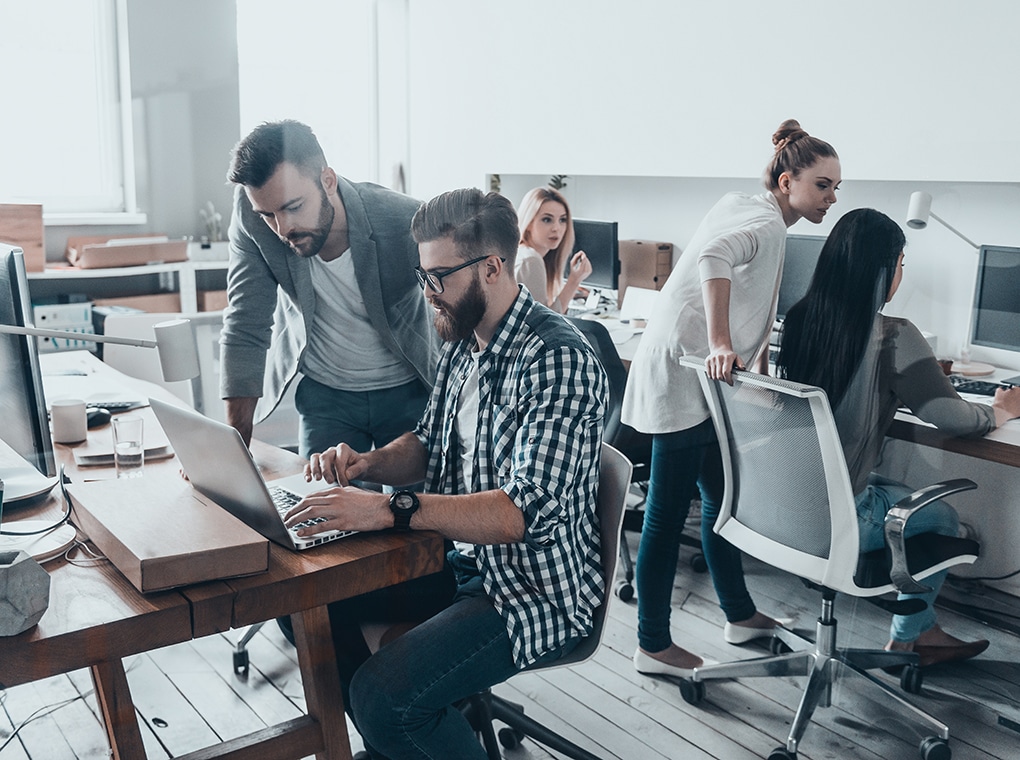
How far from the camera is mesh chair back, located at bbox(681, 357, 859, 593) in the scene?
72.1 inches

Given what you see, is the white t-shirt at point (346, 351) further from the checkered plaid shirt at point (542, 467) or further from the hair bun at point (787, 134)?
the hair bun at point (787, 134)

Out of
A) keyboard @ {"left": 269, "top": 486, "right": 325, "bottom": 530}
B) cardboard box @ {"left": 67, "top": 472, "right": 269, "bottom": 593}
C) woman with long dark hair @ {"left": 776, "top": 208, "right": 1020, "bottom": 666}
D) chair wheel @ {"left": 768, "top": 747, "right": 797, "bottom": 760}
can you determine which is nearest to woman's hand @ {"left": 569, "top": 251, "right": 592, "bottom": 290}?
woman with long dark hair @ {"left": 776, "top": 208, "right": 1020, "bottom": 666}

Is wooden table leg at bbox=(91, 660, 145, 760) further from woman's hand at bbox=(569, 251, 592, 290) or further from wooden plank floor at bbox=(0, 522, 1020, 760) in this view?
woman's hand at bbox=(569, 251, 592, 290)

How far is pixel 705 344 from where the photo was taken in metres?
2.12

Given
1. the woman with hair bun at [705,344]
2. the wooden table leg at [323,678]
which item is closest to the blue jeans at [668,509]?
the woman with hair bun at [705,344]

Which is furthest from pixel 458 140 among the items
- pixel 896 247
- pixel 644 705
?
pixel 644 705

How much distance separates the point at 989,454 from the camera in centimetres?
193

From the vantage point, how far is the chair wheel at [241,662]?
2314 mm

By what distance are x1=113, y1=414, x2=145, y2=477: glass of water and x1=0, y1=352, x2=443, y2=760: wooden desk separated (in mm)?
136

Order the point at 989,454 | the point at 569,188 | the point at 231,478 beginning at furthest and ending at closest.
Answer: the point at 569,188, the point at 989,454, the point at 231,478

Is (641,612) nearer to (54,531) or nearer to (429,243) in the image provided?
(429,243)

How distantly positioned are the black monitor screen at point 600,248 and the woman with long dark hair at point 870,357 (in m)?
0.85

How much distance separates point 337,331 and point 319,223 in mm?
288

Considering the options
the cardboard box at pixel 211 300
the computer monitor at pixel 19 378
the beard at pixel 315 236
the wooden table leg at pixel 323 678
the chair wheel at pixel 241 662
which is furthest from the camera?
the cardboard box at pixel 211 300
